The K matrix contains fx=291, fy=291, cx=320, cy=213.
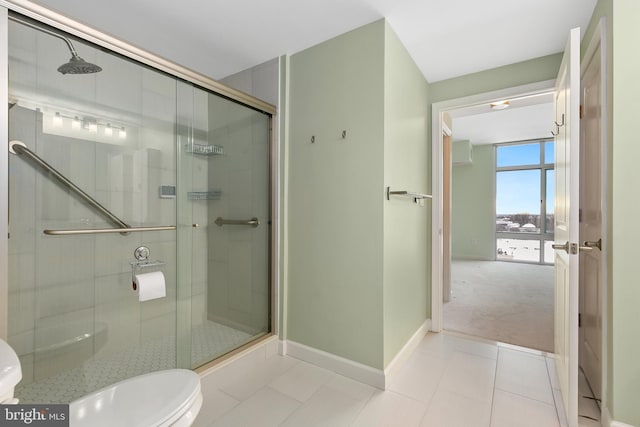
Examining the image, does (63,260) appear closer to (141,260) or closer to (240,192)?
(141,260)

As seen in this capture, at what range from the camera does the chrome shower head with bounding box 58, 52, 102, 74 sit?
150 cm

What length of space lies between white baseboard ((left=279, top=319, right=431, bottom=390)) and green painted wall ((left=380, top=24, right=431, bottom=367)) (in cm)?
6

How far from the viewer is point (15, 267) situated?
147cm

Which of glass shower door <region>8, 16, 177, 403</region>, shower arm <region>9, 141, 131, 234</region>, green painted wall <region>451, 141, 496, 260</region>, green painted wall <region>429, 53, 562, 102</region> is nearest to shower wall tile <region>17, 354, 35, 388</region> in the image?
glass shower door <region>8, 16, 177, 403</region>

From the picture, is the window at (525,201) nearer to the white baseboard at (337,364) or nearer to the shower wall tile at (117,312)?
the white baseboard at (337,364)

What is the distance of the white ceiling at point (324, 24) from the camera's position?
5.83 ft

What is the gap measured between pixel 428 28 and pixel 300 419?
2.57 m

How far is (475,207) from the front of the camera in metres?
6.82

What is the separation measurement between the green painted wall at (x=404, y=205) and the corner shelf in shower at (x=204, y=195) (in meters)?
1.22

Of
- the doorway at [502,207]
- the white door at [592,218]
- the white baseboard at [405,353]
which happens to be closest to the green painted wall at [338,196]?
the white baseboard at [405,353]

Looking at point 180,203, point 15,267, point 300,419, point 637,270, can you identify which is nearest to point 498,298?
point 637,270

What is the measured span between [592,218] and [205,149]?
2611 mm

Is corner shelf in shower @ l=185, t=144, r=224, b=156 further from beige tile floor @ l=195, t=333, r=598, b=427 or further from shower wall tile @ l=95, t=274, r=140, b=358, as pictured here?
beige tile floor @ l=195, t=333, r=598, b=427
